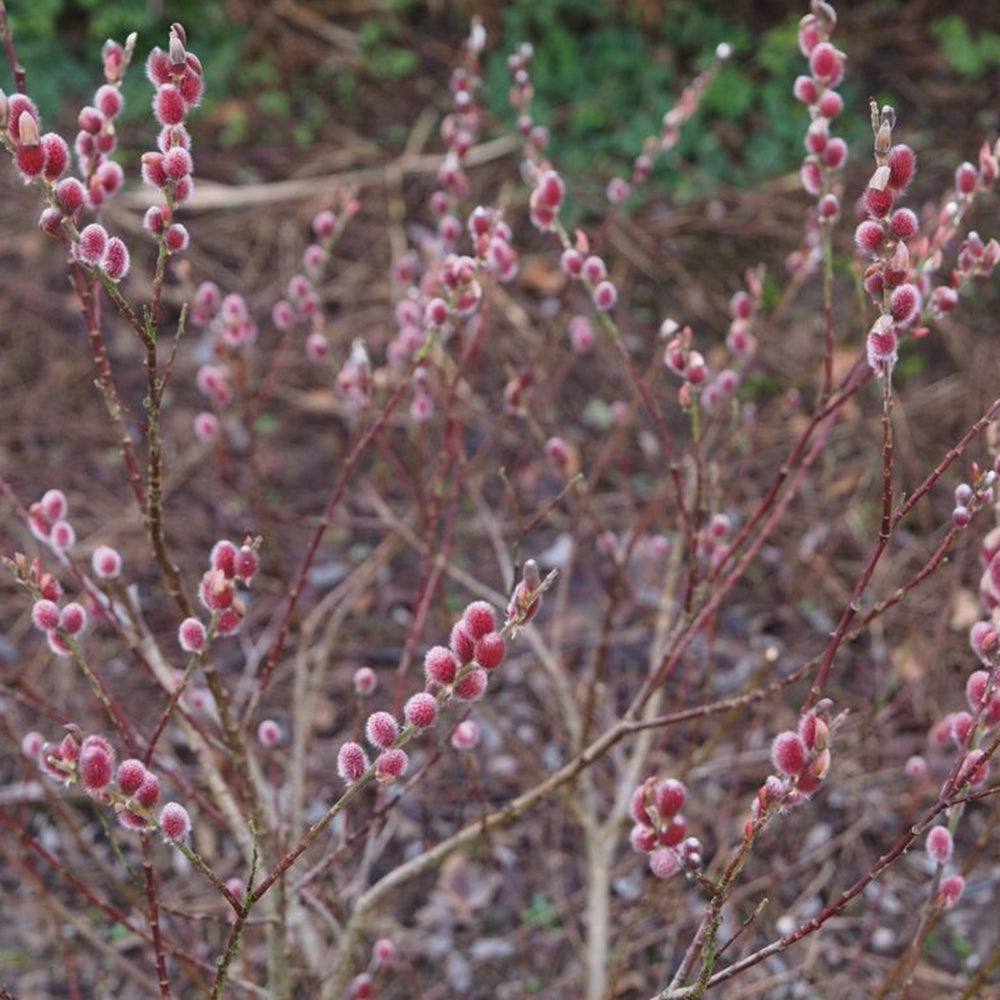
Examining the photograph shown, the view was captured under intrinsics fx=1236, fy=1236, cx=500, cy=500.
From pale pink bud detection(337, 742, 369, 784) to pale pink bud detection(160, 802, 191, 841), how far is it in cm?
15

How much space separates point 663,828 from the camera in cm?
121

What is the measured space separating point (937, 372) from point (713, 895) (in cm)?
257

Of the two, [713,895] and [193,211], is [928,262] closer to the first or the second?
[713,895]

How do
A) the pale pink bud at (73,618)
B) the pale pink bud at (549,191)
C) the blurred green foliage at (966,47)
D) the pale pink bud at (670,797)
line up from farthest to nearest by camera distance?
the blurred green foliage at (966,47) → the pale pink bud at (549,191) → the pale pink bud at (73,618) → the pale pink bud at (670,797)

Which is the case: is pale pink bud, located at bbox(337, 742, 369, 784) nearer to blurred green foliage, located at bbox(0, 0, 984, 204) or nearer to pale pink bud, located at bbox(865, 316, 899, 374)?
pale pink bud, located at bbox(865, 316, 899, 374)

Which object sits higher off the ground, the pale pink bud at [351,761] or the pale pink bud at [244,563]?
the pale pink bud at [244,563]

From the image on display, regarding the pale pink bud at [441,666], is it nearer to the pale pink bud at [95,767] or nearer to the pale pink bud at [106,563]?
the pale pink bud at [95,767]

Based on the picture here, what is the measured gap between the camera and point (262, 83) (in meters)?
4.15

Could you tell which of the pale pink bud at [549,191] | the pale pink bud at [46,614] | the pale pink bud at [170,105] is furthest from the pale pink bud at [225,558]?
the pale pink bud at [549,191]

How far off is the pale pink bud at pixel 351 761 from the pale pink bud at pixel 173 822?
0.49 ft

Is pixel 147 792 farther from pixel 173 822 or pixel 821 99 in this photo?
pixel 821 99

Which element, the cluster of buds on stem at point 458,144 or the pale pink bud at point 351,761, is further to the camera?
the cluster of buds on stem at point 458,144

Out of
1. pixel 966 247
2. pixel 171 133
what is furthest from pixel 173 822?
pixel 966 247

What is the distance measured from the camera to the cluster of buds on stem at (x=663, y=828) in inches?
46.5
